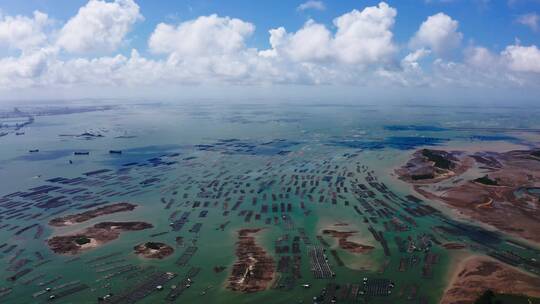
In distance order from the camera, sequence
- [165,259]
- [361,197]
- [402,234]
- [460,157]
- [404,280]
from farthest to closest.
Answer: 1. [460,157]
2. [361,197]
3. [402,234]
4. [165,259]
5. [404,280]

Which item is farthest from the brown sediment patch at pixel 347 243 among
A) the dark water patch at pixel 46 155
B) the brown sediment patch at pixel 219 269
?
the dark water patch at pixel 46 155

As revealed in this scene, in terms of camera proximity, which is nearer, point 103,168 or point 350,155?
point 103,168

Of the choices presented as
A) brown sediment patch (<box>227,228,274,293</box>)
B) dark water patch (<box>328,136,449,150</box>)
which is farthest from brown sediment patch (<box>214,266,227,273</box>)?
dark water patch (<box>328,136,449,150</box>)

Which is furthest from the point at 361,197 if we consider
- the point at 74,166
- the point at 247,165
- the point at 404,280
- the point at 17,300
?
the point at 74,166

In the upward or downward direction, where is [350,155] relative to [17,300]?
upward

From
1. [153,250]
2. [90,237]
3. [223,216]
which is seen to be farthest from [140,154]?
[153,250]

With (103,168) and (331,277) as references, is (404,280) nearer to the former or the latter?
(331,277)

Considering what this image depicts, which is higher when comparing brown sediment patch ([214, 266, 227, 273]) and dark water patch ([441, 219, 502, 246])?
dark water patch ([441, 219, 502, 246])

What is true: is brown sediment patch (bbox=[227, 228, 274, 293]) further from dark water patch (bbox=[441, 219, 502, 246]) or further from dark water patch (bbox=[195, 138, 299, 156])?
dark water patch (bbox=[195, 138, 299, 156])
